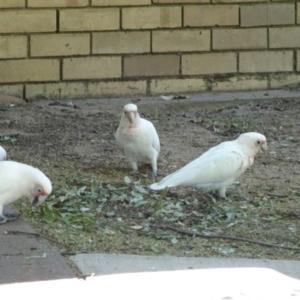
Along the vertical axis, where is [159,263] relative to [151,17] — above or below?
below

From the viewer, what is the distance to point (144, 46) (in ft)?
33.9

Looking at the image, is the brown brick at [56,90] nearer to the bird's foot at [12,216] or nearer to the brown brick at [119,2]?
the brown brick at [119,2]

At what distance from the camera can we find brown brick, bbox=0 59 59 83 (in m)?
9.99

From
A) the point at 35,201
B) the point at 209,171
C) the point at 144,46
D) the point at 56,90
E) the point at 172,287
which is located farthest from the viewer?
the point at 144,46

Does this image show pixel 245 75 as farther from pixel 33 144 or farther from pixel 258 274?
pixel 258 274

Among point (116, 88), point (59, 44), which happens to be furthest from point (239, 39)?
point (59, 44)

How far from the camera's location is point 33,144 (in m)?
8.16

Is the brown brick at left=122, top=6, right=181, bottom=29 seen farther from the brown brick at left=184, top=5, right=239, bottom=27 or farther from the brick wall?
the brown brick at left=184, top=5, right=239, bottom=27

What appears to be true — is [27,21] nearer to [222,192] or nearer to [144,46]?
[144,46]

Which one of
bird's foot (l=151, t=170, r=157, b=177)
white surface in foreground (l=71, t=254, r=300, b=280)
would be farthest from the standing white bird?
white surface in foreground (l=71, t=254, r=300, b=280)

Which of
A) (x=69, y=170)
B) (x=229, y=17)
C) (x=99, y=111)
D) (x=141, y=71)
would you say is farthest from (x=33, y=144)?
(x=229, y=17)

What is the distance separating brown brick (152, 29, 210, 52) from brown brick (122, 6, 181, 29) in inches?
4.3

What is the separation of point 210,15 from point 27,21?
7.31ft

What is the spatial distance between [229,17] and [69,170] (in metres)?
4.03
